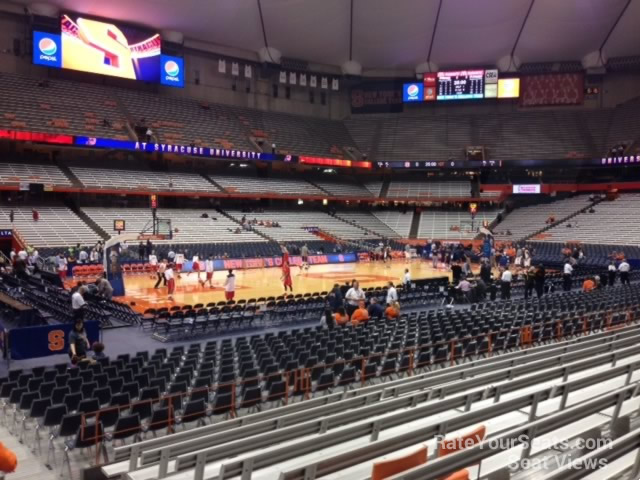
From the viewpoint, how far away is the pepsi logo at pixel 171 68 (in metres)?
45.8

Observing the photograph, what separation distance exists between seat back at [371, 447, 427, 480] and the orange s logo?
11898 millimetres

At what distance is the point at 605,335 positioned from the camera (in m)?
10.1

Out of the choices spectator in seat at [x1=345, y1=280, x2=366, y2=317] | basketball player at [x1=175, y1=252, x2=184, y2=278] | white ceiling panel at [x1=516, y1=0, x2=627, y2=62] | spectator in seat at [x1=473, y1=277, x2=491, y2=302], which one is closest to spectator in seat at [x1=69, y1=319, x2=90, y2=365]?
spectator in seat at [x1=345, y1=280, x2=366, y2=317]

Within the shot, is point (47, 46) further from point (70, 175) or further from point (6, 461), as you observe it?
point (6, 461)

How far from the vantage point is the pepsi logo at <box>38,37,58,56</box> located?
39.2m

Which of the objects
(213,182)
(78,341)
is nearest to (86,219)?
(213,182)

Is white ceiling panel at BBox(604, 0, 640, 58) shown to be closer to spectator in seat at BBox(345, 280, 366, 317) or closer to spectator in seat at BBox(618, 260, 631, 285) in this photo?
spectator in seat at BBox(618, 260, 631, 285)

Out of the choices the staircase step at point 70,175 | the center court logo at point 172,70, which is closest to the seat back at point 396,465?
the staircase step at point 70,175

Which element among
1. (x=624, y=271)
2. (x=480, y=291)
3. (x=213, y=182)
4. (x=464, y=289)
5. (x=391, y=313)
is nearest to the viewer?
(x=391, y=313)

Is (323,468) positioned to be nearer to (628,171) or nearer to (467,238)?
(467,238)

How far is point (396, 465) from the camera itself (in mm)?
3502

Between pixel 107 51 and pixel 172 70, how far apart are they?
5777 mm

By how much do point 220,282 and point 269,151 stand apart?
24.0 meters

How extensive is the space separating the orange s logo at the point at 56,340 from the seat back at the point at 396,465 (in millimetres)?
11898
